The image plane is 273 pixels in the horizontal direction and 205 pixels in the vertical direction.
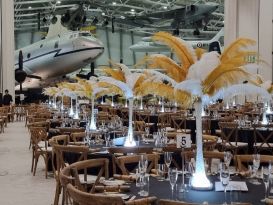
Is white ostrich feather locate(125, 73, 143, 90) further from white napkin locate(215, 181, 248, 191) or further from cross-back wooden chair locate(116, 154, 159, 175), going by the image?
white napkin locate(215, 181, 248, 191)

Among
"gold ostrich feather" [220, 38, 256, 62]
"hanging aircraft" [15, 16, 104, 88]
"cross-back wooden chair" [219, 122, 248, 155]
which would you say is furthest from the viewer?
"hanging aircraft" [15, 16, 104, 88]

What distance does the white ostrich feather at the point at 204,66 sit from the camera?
4.40m

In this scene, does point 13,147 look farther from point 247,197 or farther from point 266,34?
point 266,34

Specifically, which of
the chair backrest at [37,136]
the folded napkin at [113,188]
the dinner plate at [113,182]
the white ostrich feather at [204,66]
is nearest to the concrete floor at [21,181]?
the chair backrest at [37,136]

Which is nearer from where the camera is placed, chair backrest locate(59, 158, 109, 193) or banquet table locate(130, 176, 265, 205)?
banquet table locate(130, 176, 265, 205)

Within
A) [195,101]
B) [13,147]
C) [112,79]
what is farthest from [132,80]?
[13,147]

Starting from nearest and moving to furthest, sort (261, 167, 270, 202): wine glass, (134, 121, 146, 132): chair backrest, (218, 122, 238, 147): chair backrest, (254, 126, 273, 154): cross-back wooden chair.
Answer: (261, 167, 270, 202): wine glass, (254, 126, 273, 154): cross-back wooden chair, (218, 122, 238, 147): chair backrest, (134, 121, 146, 132): chair backrest

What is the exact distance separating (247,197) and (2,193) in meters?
4.97

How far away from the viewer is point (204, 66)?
440cm

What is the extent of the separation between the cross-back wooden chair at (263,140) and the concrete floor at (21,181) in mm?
3940

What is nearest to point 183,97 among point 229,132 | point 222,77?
point 222,77

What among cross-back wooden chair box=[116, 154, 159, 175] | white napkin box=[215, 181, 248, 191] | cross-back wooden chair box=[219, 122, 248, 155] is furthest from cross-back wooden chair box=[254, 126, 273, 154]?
white napkin box=[215, 181, 248, 191]

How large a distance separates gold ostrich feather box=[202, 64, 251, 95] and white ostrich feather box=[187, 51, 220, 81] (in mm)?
44

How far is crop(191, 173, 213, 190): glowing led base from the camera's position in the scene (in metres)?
4.41
